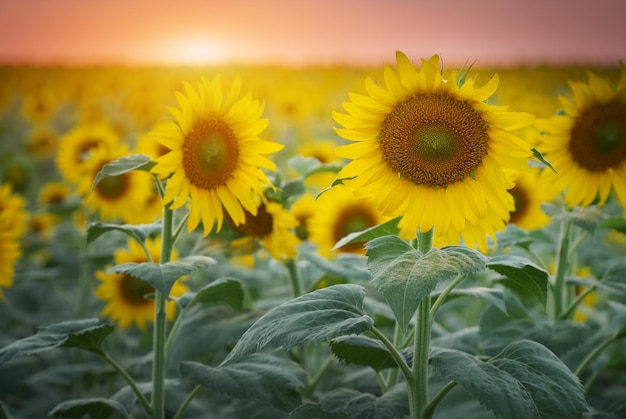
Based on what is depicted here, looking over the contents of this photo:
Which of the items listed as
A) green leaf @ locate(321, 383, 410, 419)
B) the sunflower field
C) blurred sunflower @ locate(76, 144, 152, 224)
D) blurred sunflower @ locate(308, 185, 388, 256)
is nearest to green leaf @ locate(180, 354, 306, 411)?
the sunflower field

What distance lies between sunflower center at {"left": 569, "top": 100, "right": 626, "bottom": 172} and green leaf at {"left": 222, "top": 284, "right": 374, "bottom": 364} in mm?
1291

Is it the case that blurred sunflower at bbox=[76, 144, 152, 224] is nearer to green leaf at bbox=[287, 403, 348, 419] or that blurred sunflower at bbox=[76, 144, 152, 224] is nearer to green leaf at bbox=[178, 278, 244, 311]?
green leaf at bbox=[178, 278, 244, 311]

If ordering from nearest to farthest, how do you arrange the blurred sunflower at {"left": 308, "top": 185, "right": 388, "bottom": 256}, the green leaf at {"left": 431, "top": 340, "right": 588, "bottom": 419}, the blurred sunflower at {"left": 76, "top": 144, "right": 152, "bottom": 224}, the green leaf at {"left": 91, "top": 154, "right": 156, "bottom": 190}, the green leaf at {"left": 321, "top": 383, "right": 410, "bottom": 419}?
1. the green leaf at {"left": 431, "top": 340, "right": 588, "bottom": 419}
2. the green leaf at {"left": 321, "top": 383, "right": 410, "bottom": 419}
3. the green leaf at {"left": 91, "top": 154, "right": 156, "bottom": 190}
4. the blurred sunflower at {"left": 308, "top": 185, "right": 388, "bottom": 256}
5. the blurred sunflower at {"left": 76, "top": 144, "right": 152, "bottom": 224}

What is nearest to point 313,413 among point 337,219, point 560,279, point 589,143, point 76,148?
point 560,279

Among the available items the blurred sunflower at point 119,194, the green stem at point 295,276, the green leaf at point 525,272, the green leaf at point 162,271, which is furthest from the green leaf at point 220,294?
the blurred sunflower at point 119,194

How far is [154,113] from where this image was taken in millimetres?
8523

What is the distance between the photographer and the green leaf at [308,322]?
144cm

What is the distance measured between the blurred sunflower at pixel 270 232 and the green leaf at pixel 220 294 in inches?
12.3

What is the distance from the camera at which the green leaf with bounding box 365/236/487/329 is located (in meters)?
1.37

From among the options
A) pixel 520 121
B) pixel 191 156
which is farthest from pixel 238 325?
pixel 520 121

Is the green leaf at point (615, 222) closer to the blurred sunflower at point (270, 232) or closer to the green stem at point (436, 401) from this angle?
the green stem at point (436, 401)

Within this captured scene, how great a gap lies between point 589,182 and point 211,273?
2.56 metres

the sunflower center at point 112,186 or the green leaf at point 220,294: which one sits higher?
the sunflower center at point 112,186

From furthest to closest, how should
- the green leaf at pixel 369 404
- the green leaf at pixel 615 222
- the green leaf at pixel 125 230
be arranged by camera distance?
the green leaf at pixel 615 222
the green leaf at pixel 125 230
the green leaf at pixel 369 404
